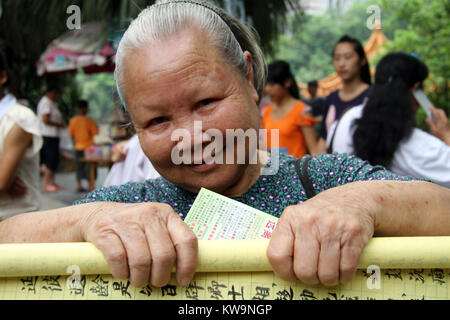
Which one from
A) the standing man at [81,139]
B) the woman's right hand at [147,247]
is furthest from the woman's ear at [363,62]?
the standing man at [81,139]

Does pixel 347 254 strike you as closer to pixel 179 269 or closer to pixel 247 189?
pixel 179 269

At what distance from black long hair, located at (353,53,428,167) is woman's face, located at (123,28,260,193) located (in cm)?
163

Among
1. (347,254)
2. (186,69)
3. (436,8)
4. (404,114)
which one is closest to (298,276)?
(347,254)

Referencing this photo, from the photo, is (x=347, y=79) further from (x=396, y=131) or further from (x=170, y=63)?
(x=170, y=63)

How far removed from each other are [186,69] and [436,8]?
1170 centimetres

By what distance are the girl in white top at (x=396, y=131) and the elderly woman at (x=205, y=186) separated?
1366 millimetres

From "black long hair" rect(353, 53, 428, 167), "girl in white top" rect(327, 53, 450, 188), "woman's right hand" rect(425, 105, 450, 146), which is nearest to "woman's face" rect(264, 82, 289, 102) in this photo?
"girl in white top" rect(327, 53, 450, 188)

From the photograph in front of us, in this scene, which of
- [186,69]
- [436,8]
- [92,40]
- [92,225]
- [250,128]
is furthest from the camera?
[436,8]

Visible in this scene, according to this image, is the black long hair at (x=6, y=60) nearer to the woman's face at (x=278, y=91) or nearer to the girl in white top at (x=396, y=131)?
the girl in white top at (x=396, y=131)

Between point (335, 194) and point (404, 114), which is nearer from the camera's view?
point (335, 194)

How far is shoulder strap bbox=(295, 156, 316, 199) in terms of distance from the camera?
3.98 feet

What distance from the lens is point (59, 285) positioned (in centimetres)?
82

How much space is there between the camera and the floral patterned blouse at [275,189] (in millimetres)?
1199

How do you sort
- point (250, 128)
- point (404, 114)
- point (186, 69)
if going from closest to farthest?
point (186, 69) → point (250, 128) → point (404, 114)
